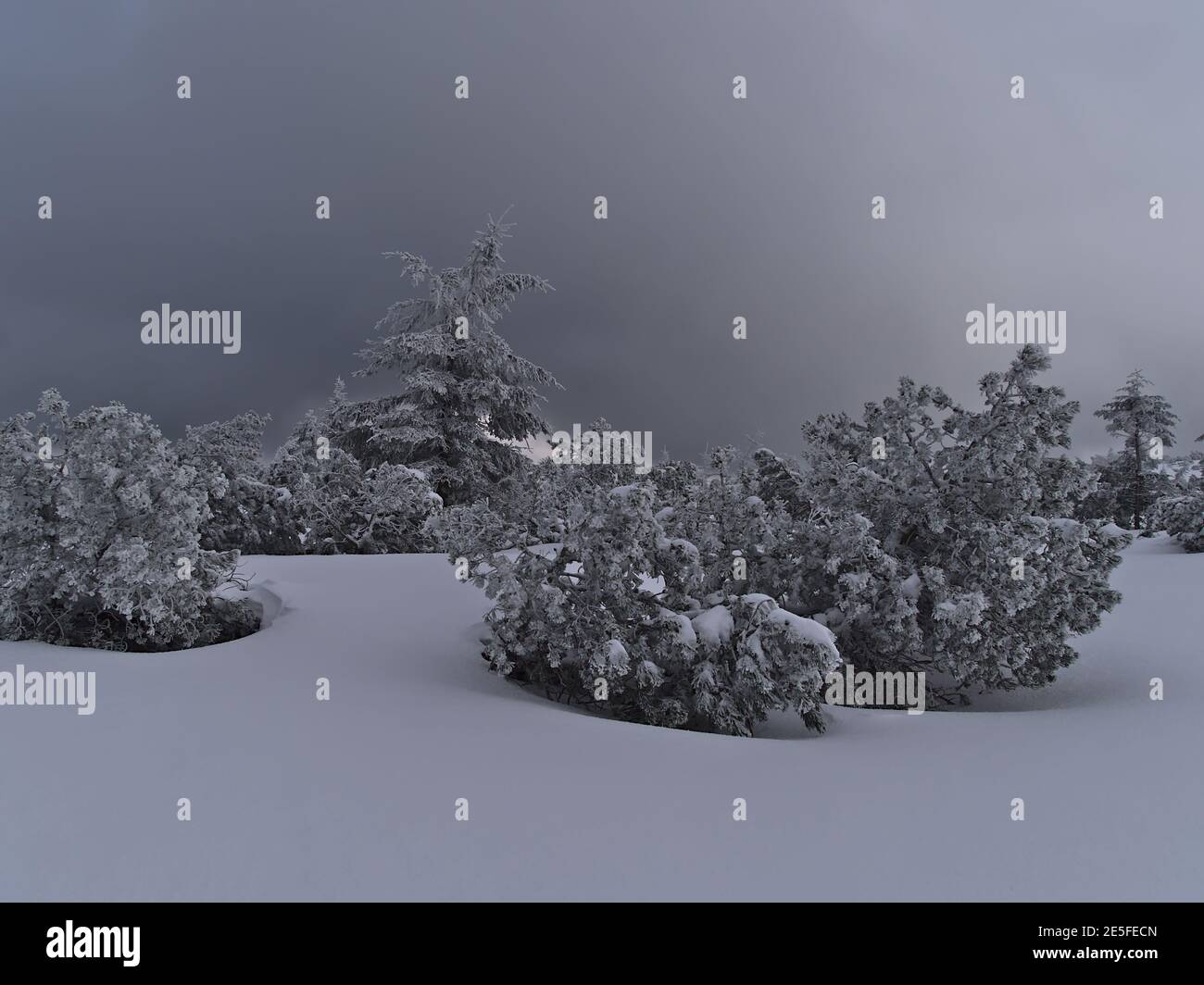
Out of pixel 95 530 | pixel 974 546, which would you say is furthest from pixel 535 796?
pixel 95 530

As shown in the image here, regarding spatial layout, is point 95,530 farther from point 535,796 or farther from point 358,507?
point 358,507

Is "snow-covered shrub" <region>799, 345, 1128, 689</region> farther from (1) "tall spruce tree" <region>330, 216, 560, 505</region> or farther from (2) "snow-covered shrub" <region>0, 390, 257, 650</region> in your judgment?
(1) "tall spruce tree" <region>330, 216, 560, 505</region>

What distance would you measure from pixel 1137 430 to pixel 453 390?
3347 centimetres

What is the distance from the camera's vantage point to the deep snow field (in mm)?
3578

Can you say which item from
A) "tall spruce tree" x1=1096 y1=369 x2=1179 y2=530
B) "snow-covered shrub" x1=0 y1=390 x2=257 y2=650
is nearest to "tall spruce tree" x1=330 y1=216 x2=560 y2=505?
"snow-covered shrub" x1=0 y1=390 x2=257 y2=650

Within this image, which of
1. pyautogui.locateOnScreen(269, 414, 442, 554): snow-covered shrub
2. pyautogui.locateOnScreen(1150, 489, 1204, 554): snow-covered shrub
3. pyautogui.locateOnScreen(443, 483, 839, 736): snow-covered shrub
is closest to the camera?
pyautogui.locateOnScreen(443, 483, 839, 736): snow-covered shrub

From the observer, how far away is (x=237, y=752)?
499 centimetres

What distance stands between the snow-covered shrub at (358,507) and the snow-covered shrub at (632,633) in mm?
10580

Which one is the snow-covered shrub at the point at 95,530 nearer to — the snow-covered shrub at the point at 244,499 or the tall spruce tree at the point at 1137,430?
the snow-covered shrub at the point at 244,499

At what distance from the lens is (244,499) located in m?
18.4

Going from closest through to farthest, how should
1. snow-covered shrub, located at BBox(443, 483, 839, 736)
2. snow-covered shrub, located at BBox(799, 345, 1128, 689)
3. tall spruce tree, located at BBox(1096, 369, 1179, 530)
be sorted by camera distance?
1. snow-covered shrub, located at BBox(443, 483, 839, 736)
2. snow-covered shrub, located at BBox(799, 345, 1128, 689)
3. tall spruce tree, located at BBox(1096, 369, 1179, 530)

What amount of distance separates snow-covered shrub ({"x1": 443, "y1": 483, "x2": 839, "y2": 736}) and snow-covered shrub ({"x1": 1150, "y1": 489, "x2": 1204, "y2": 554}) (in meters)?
16.7

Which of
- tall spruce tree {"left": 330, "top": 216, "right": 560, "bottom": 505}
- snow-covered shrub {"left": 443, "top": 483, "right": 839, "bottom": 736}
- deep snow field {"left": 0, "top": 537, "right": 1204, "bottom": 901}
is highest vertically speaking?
tall spruce tree {"left": 330, "top": 216, "right": 560, "bottom": 505}
